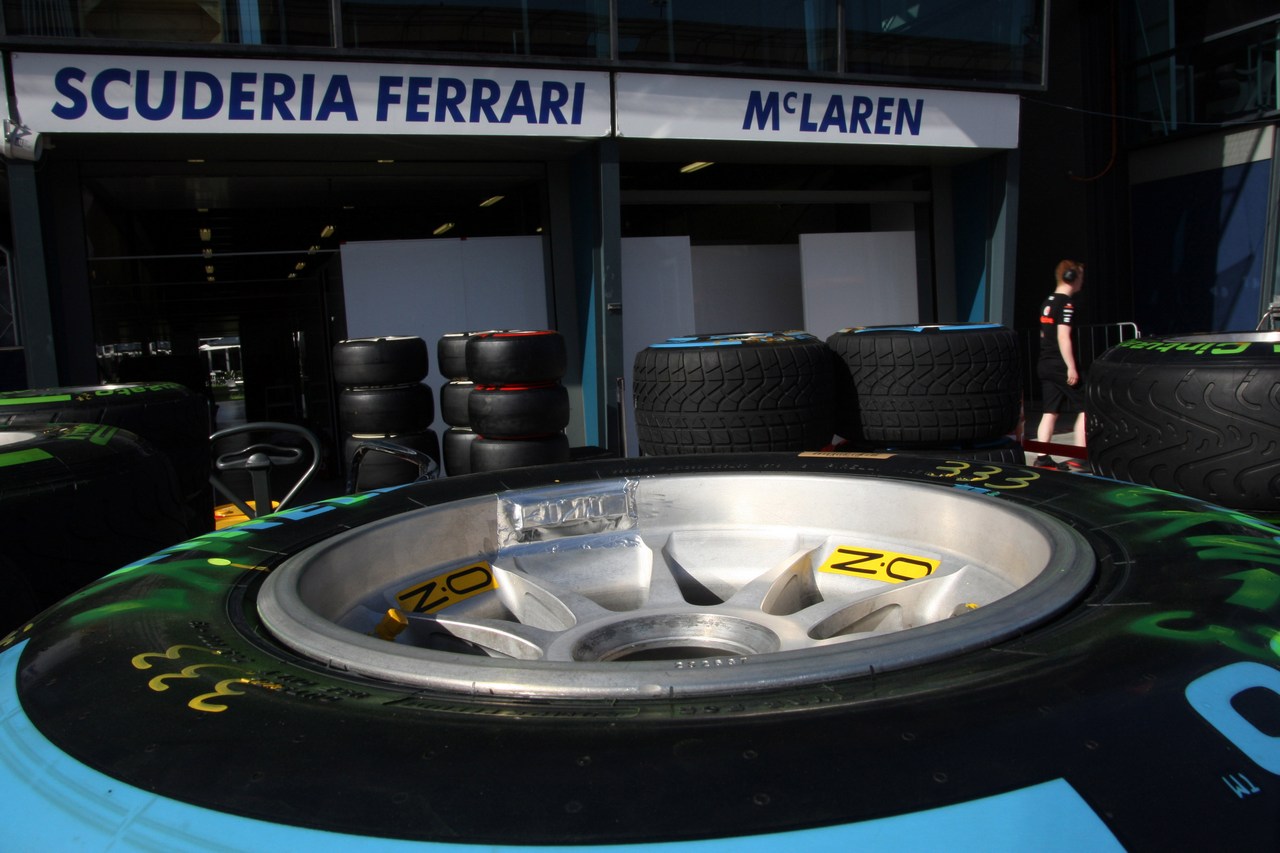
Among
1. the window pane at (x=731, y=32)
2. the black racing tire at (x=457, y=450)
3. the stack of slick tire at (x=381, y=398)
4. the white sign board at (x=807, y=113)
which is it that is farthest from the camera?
the white sign board at (x=807, y=113)

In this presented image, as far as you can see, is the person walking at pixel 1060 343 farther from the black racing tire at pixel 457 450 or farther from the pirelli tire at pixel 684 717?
the pirelli tire at pixel 684 717

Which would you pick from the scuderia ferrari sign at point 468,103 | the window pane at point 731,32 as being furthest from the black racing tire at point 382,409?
the window pane at point 731,32

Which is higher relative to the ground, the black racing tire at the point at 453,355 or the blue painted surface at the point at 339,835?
the black racing tire at the point at 453,355

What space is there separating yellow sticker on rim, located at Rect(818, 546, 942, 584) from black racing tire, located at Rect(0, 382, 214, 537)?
Answer: 1.86 metres

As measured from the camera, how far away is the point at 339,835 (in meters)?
0.59

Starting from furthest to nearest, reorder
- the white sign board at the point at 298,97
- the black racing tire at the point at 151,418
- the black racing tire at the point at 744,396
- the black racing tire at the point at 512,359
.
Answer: the white sign board at the point at 298,97, the black racing tire at the point at 512,359, the black racing tire at the point at 744,396, the black racing tire at the point at 151,418

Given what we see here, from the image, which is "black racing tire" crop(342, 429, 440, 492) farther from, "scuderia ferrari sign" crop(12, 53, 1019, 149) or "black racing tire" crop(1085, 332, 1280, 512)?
"black racing tire" crop(1085, 332, 1280, 512)

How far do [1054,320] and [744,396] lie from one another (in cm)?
449

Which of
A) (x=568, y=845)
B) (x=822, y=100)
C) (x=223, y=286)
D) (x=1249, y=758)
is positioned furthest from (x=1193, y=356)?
(x=223, y=286)

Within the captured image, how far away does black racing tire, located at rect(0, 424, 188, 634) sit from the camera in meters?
1.49

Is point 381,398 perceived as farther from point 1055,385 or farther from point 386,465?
point 1055,385

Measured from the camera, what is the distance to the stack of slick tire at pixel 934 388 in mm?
3152

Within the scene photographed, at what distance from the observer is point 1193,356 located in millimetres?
2219

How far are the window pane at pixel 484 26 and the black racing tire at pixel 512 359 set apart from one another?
2.33 metres
